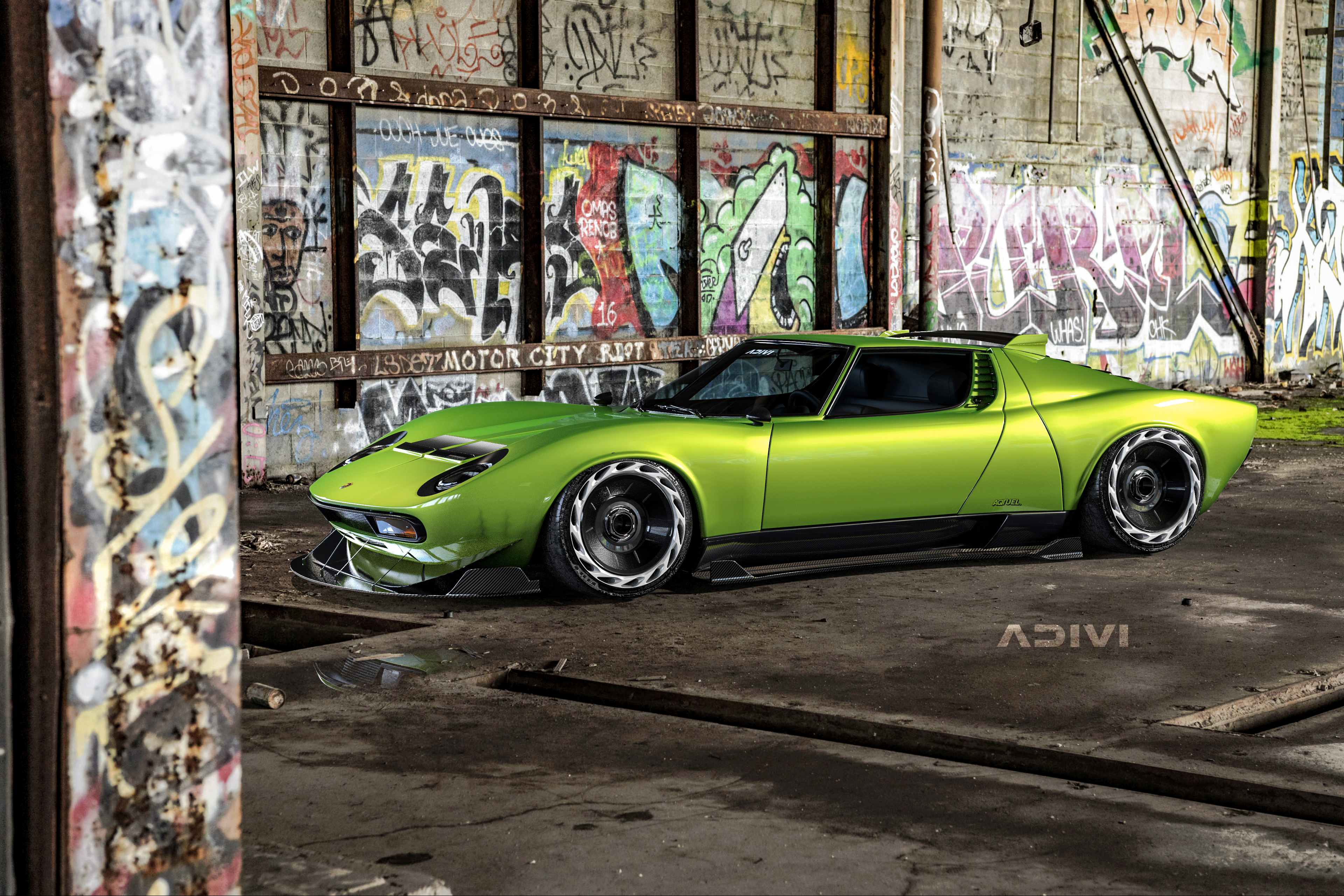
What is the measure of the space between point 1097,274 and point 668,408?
1116 centimetres

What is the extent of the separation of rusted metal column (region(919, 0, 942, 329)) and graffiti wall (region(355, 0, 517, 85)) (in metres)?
4.89

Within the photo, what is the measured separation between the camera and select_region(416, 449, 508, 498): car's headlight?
649 cm

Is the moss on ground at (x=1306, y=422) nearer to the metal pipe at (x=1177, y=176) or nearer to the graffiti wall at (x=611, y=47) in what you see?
the metal pipe at (x=1177, y=176)

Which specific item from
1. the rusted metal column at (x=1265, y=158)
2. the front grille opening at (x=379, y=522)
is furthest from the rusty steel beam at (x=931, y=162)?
the front grille opening at (x=379, y=522)

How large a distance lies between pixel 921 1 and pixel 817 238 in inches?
109

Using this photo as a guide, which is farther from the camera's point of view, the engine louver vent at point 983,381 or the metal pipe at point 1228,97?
the metal pipe at point 1228,97

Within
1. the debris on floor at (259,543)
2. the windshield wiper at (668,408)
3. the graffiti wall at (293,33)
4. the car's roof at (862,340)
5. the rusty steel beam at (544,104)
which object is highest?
the graffiti wall at (293,33)

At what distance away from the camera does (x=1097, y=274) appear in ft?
57.1

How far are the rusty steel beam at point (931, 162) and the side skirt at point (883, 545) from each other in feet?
25.3

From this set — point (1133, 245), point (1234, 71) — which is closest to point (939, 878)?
point (1133, 245)

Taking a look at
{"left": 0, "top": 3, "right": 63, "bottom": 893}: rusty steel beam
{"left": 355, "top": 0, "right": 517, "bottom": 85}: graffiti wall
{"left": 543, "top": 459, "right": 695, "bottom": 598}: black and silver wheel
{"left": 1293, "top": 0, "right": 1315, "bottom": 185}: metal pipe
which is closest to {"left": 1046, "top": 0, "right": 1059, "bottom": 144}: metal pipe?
Answer: {"left": 1293, "top": 0, "right": 1315, "bottom": 185}: metal pipe

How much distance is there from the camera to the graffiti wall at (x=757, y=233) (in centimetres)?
1382

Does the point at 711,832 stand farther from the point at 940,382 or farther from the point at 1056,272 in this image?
the point at 1056,272

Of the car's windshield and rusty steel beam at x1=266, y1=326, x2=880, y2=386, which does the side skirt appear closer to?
the car's windshield
